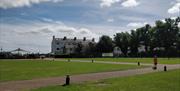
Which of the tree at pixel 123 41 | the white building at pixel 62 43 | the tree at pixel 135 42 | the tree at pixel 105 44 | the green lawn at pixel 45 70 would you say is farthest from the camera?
the white building at pixel 62 43

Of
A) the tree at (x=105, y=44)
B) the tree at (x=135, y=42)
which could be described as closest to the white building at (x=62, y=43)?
the tree at (x=105, y=44)

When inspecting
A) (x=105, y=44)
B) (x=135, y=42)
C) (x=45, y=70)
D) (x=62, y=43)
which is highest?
(x=62, y=43)

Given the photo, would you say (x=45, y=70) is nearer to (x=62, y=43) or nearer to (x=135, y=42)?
(x=135, y=42)

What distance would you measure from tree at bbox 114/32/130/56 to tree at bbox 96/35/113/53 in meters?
4.22

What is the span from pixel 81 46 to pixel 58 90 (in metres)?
128

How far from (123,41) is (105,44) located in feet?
23.4

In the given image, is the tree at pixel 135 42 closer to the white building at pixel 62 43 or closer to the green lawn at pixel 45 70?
the white building at pixel 62 43

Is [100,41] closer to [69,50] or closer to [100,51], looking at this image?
[100,51]

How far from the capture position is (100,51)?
132125 mm

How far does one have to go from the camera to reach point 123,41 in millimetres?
132625

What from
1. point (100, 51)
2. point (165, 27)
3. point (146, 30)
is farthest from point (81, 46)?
point (165, 27)

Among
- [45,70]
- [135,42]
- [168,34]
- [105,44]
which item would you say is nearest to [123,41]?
[135,42]

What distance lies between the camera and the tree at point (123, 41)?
132 meters

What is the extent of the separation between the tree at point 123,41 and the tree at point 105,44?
13.8 ft
